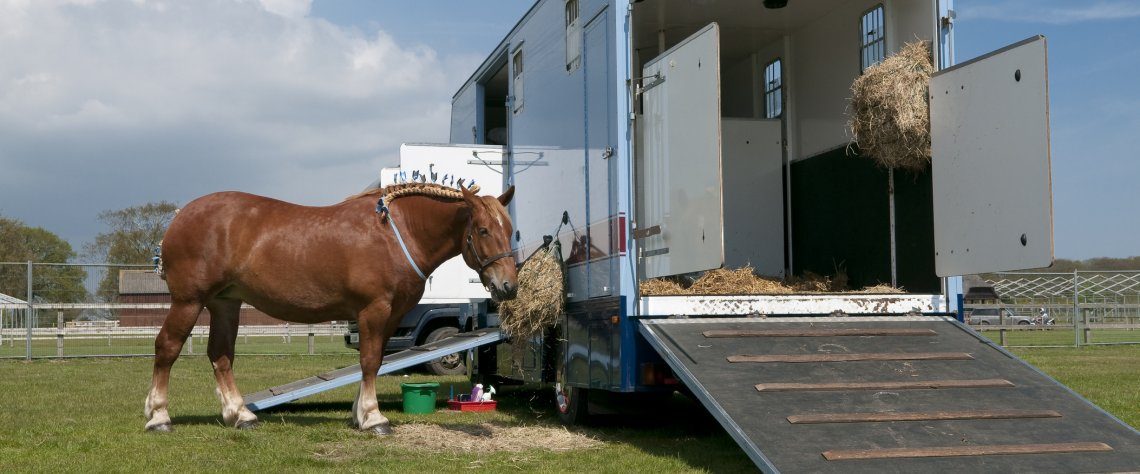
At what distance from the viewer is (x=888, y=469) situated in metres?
4.45

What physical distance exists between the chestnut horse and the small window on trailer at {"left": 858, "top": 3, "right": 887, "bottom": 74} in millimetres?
2735

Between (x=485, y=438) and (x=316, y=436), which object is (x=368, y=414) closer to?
(x=316, y=436)

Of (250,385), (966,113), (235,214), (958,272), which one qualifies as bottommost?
(250,385)

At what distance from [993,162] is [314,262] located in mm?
4330

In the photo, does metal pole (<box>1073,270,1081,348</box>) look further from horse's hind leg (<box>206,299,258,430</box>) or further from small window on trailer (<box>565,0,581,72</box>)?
horse's hind leg (<box>206,299,258,430</box>)

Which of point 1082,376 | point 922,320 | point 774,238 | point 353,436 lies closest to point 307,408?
point 353,436

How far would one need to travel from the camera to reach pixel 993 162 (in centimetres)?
595

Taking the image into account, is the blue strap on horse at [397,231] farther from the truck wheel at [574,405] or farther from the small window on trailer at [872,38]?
the small window on trailer at [872,38]

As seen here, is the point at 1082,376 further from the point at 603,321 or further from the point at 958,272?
the point at 603,321

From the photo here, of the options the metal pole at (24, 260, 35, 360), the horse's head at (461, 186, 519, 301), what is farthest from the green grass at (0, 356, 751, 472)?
the metal pole at (24, 260, 35, 360)

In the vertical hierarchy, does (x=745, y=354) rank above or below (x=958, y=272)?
below

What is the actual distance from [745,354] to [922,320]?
1.44 m

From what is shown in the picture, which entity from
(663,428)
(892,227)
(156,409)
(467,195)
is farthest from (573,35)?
(156,409)

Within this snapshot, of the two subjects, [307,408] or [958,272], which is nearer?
[958,272]
